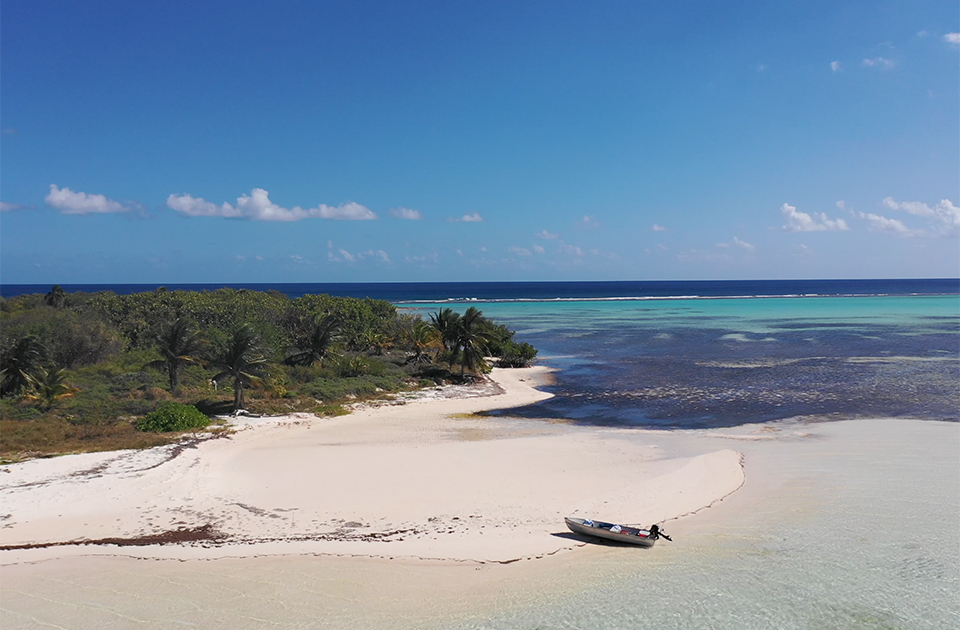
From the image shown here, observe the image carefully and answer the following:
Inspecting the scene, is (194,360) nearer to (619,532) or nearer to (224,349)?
(224,349)

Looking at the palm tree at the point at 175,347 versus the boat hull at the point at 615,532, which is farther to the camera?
the palm tree at the point at 175,347

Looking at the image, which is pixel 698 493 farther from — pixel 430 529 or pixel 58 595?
pixel 58 595

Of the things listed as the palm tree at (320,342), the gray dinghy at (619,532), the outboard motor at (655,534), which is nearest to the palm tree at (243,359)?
the palm tree at (320,342)

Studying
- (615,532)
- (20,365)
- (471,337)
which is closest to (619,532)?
(615,532)

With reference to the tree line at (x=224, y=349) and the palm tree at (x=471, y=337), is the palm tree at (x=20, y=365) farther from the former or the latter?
the palm tree at (x=471, y=337)

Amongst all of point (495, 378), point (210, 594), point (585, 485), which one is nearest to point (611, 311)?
point (495, 378)

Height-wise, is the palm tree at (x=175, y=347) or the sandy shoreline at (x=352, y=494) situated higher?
the palm tree at (x=175, y=347)

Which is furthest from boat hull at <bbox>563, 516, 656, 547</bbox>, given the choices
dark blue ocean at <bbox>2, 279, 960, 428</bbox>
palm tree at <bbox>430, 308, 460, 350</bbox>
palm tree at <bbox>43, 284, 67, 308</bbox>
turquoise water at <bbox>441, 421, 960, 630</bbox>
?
palm tree at <bbox>43, 284, 67, 308</bbox>
